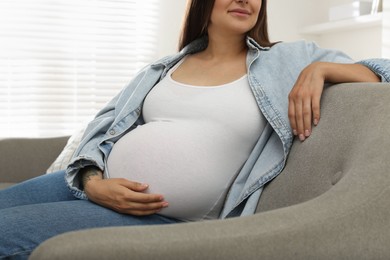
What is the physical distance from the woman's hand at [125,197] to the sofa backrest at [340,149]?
231mm

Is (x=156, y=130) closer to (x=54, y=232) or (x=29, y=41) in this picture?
(x=54, y=232)

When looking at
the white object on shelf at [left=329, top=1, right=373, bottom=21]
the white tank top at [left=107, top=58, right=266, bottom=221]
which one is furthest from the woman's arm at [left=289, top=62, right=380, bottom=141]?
the white object on shelf at [left=329, top=1, right=373, bottom=21]

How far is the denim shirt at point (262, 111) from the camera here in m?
1.34

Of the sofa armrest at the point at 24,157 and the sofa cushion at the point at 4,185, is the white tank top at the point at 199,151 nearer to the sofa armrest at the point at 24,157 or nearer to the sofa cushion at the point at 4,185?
the sofa cushion at the point at 4,185

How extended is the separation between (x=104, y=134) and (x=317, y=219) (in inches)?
36.9

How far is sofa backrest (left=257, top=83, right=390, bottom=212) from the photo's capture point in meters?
0.97

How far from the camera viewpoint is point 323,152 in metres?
1.18

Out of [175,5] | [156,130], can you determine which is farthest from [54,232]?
[175,5]

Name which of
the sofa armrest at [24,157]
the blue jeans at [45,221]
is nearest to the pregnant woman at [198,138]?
the blue jeans at [45,221]

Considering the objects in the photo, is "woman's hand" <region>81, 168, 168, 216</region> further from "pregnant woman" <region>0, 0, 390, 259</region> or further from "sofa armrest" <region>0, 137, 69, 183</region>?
"sofa armrest" <region>0, 137, 69, 183</region>

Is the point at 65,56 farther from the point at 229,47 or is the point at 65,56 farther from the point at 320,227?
the point at 320,227

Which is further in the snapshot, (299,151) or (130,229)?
(299,151)

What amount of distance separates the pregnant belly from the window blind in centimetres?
197

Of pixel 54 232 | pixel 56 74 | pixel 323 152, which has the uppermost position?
pixel 323 152
